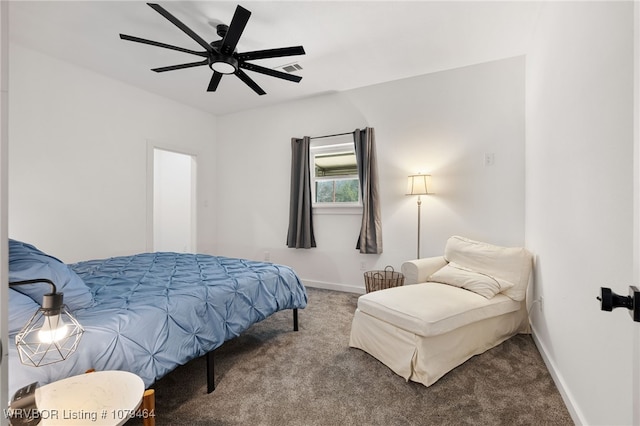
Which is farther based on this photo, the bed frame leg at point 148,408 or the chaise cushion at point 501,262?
the chaise cushion at point 501,262

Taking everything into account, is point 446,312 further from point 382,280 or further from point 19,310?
point 19,310

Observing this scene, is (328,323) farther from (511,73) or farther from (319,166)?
(511,73)

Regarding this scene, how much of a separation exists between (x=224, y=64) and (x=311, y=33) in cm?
85

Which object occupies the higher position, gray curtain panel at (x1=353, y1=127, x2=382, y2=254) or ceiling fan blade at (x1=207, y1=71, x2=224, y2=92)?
ceiling fan blade at (x1=207, y1=71, x2=224, y2=92)

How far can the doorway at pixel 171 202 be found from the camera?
5.46 metres

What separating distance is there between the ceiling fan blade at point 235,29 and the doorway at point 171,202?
12.2ft

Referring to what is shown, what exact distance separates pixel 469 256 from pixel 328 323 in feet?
4.76

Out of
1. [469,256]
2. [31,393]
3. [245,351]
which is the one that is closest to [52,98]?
[245,351]

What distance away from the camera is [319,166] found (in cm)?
425

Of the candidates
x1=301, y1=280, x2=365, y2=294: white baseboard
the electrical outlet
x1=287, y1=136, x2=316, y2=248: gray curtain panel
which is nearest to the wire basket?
x1=301, y1=280, x2=365, y2=294: white baseboard

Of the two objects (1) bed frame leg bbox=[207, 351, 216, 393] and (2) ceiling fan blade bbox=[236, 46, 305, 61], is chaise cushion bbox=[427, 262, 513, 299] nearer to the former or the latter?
(1) bed frame leg bbox=[207, 351, 216, 393]

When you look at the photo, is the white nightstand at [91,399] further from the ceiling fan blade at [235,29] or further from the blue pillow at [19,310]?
the ceiling fan blade at [235,29]

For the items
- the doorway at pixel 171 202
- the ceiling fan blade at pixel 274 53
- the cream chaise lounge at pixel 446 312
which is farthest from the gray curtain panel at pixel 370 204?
the doorway at pixel 171 202

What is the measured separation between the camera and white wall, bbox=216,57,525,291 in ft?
9.97
